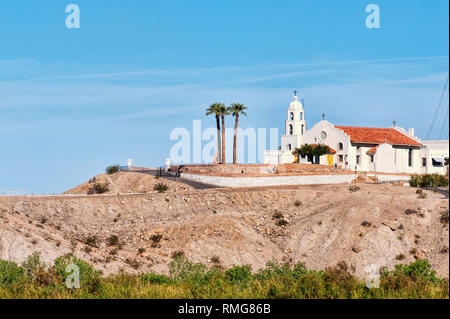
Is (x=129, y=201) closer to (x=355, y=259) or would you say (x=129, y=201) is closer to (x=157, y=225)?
(x=157, y=225)

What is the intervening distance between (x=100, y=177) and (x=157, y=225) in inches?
1063

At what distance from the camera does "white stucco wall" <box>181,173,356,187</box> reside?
234ft

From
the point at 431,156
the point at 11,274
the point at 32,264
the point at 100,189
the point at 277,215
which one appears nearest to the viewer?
the point at 11,274

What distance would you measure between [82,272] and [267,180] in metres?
32.7

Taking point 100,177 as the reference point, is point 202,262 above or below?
below

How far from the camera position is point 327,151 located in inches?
3465

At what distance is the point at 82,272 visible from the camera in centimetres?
4262

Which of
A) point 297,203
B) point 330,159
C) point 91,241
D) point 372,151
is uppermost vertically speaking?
point 372,151

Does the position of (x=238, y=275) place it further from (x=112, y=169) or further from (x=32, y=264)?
(x=112, y=169)

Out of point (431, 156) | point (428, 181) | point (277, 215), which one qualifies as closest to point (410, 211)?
point (277, 215)

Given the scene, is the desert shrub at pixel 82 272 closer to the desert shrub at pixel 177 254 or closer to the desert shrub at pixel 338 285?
the desert shrub at pixel 177 254

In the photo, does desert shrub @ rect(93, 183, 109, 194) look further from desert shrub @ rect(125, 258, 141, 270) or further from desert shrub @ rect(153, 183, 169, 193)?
desert shrub @ rect(125, 258, 141, 270)
